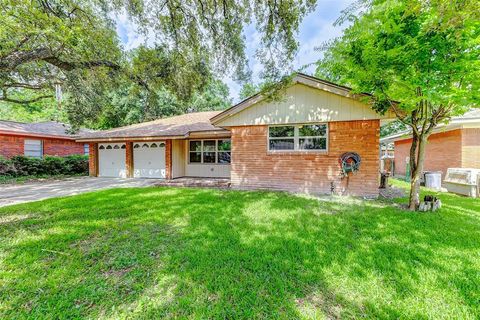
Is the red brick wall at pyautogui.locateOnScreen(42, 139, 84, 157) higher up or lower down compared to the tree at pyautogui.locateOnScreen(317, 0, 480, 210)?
lower down

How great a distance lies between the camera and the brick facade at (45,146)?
45.6ft

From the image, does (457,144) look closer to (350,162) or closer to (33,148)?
(350,162)

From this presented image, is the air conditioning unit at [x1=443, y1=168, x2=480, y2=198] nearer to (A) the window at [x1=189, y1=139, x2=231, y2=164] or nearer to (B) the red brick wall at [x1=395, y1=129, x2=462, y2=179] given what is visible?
(B) the red brick wall at [x1=395, y1=129, x2=462, y2=179]

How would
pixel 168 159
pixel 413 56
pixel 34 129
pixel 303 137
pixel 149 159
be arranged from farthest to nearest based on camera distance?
pixel 34 129 → pixel 149 159 → pixel 168 159 → pixel 303 137 → pixel 413 56

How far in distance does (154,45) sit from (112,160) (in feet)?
30.9

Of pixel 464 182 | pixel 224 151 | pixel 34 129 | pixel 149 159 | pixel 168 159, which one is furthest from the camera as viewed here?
pixel 34 129

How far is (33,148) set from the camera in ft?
50.8

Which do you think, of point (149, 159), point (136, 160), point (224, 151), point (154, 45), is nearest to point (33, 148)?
point (136, 160)

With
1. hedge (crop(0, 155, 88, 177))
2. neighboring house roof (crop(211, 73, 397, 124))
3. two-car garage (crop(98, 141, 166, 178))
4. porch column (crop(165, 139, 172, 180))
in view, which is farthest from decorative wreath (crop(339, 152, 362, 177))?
hedge (crop(0, 155, 88, 177))

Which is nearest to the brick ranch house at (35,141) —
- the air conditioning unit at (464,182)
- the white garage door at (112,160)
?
the white garage door at (112,160)

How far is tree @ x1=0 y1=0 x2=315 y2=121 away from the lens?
211 inches

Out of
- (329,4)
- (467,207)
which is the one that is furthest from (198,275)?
(329,4)

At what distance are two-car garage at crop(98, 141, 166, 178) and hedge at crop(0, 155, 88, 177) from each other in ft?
7.88

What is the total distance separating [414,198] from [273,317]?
6268 mm
